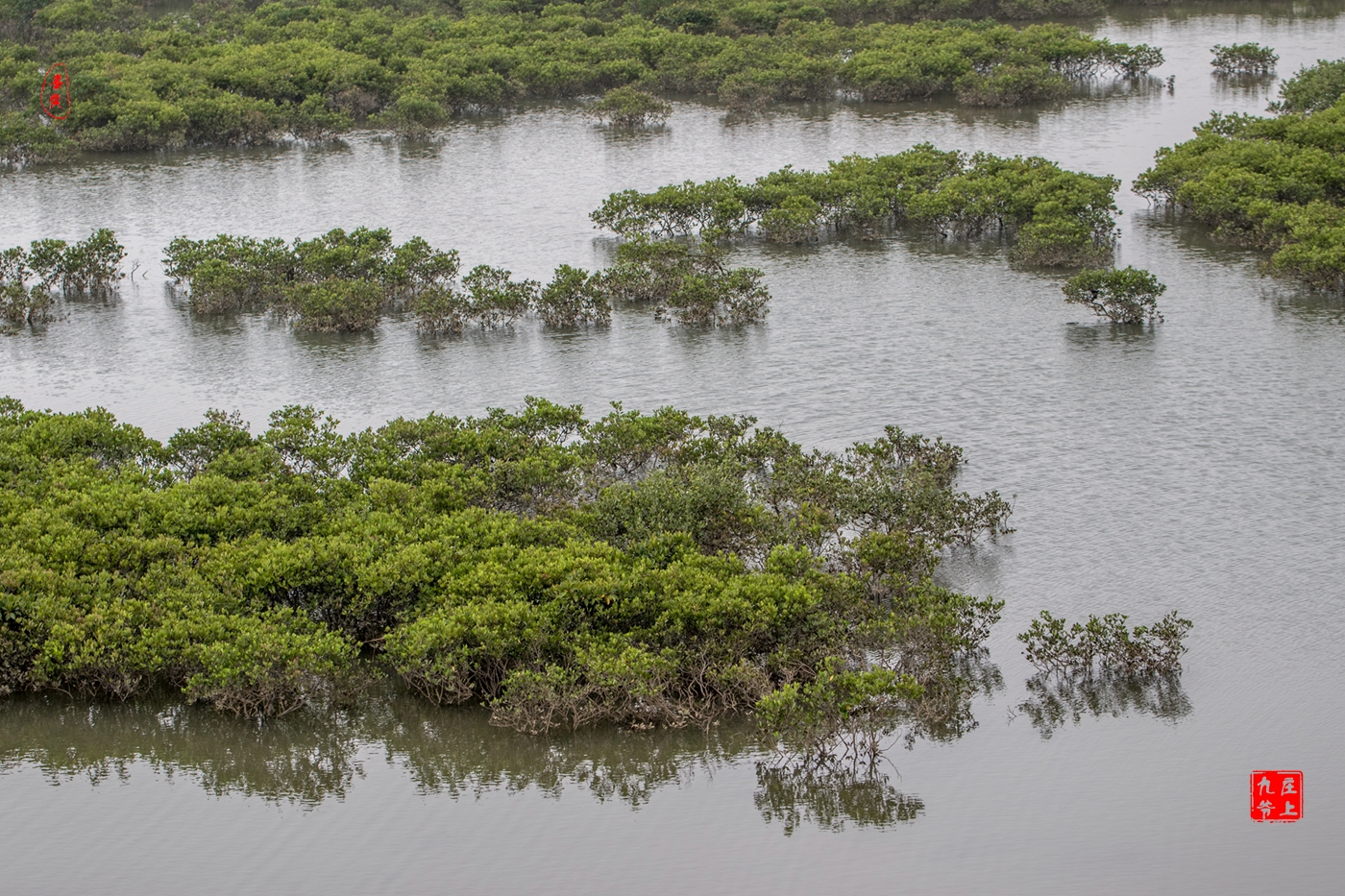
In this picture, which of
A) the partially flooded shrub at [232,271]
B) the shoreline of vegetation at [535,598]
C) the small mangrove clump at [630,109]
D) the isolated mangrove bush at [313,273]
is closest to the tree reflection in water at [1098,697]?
the shoreline of vegetation at [535,598]

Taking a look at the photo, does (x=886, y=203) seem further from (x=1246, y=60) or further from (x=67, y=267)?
(x=1246, y=60)

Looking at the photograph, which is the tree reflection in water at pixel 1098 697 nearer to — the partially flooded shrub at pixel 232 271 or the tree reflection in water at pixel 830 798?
the tree reflection in water at pixel 830 798

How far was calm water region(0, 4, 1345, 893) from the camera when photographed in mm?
14797

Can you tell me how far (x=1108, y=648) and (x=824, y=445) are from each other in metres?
8.19

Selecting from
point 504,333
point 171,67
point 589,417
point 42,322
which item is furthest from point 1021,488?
point 171,67

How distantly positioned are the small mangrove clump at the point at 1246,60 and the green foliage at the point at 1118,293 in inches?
1028

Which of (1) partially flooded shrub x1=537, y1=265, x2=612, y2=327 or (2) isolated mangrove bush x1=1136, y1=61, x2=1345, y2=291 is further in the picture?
(1) partially flooded shrub x1=537, y1=265, x2=612, y2=327

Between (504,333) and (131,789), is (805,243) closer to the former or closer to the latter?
(504,333)

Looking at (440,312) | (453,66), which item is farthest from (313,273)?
(453,66)

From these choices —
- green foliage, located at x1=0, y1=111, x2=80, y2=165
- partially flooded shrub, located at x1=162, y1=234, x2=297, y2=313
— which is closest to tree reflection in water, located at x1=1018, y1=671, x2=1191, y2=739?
partially flooded shrub, located at x1=162, y1=234, x2=297, y2=313

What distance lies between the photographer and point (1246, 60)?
52062 millimetres

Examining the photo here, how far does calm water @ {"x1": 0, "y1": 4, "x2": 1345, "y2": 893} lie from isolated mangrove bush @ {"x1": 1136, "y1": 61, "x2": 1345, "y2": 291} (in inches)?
29.3
